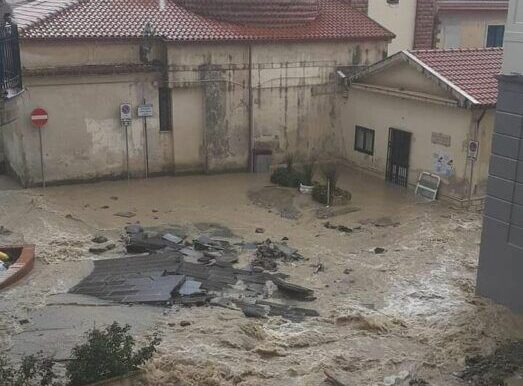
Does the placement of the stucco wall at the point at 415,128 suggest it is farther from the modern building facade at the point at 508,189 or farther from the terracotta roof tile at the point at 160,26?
the modern building facade at the point at 508,189

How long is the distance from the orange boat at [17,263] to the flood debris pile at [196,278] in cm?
127

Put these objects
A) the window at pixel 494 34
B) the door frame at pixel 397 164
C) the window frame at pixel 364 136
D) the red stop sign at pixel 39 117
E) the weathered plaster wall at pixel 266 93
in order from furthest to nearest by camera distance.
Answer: the window at pixel 494 34, the window frame at pixel 364 136, the weathered plaster wall at pixel 266 93, the door frame at pixel 397 164, the red stop sign at pixel 39 117

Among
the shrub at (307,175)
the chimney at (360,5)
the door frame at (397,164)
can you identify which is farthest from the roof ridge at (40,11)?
the chimney at (360,5)

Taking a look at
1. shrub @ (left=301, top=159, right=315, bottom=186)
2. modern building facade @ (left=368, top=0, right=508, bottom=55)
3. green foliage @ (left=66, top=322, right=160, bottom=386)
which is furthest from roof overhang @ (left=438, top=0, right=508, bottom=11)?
green foliage @ (left=66, top=322, right=160, bottom=386)

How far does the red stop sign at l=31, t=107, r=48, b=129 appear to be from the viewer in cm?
1995

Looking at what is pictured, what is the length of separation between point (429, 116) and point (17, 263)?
12.9 metres

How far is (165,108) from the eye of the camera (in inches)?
874

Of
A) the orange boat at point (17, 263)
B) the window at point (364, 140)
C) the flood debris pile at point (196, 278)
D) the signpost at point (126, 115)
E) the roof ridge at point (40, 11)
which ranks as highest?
the roof ridge at point (40, 11)

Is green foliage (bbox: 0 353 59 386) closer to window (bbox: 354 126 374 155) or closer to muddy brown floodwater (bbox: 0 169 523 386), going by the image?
muddy brown floodwater (bbox: 0 169 523 386)

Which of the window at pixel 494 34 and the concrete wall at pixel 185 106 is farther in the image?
the window at pixel 494 34

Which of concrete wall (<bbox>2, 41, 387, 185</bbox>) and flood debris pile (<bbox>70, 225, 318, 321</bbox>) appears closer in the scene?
flood debris pile (<bbox>70, 225, 318, 321</bbox>)

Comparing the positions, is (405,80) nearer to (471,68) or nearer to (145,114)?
(471,68)

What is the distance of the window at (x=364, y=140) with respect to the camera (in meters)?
23.2

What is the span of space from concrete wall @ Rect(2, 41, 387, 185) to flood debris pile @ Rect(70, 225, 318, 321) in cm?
607
